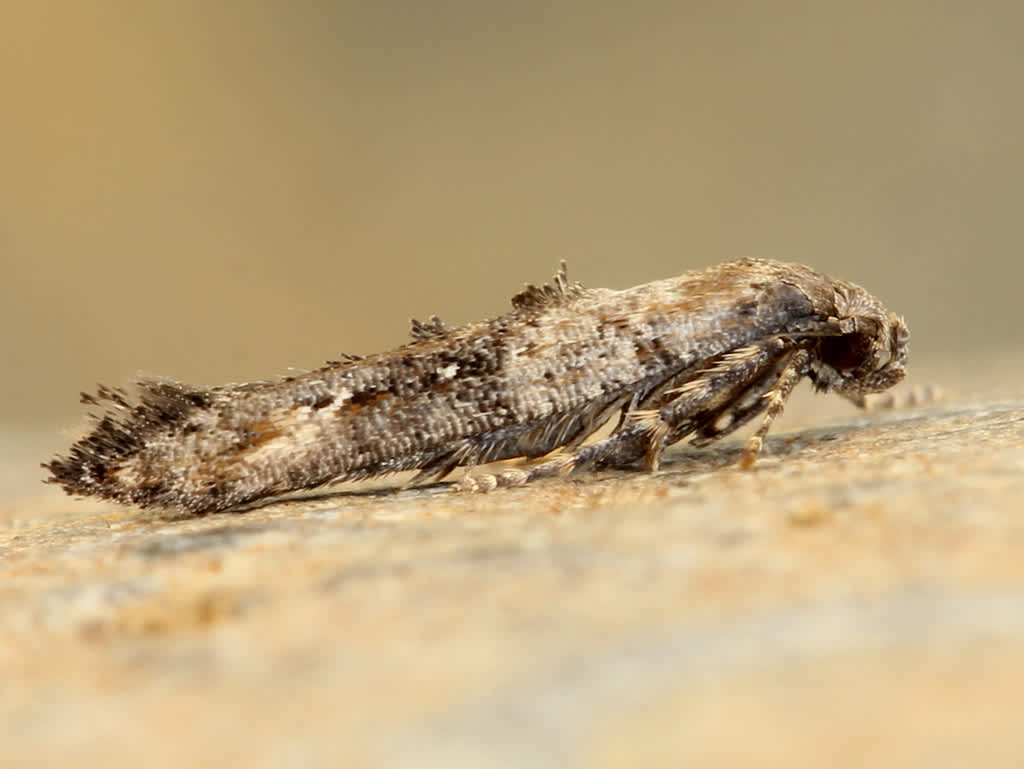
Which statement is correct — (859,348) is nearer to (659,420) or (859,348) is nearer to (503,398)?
(659,420)

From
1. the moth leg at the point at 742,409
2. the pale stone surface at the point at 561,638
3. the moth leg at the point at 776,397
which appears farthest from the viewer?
the moth leg at the point at 742,409

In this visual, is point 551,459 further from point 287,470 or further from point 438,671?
point 438,671

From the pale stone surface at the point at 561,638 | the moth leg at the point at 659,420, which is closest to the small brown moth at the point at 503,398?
the moth leg at the point at 659,420

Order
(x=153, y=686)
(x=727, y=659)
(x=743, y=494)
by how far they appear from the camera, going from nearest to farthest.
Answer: (x=727, y=659) < (x=153, y=686) < (x=743, y=494)

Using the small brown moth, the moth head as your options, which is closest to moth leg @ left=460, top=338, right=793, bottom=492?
the small brown moth

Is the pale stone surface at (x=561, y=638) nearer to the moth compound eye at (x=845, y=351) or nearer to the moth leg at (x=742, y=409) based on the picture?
the moth leg at (x=742, y=409)

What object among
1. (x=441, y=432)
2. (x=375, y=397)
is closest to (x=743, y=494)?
(x=441, y=432)
